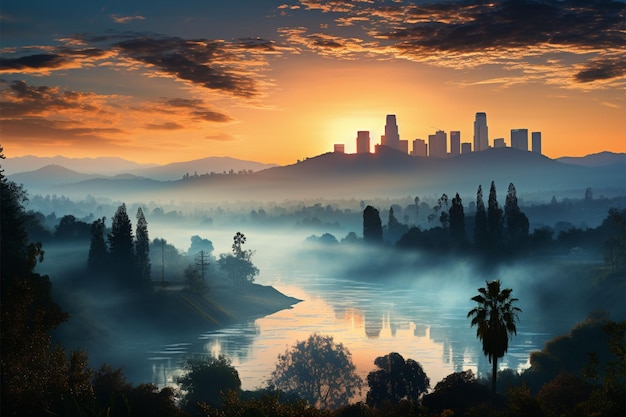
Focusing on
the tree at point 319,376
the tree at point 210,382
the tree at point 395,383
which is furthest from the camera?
the tree at point 319,376

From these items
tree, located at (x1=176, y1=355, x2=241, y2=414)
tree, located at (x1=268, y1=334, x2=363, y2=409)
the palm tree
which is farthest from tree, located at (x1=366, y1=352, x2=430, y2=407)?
the palm tree

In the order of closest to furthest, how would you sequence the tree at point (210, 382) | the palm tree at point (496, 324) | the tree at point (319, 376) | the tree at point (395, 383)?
1. the palm tree at point (496, 324)
2. the tree at point (395, 383)
3. the tree at point (210, 382)
4. the tree at point (319, 376)

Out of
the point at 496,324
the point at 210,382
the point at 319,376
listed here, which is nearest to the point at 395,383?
the point at 210,382

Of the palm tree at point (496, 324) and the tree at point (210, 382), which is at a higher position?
the palm tree at point (496, 324)

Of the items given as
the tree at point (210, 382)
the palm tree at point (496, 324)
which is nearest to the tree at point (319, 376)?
the tree at point (210, 382)

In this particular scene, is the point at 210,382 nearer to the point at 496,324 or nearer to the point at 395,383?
the point at 395,383

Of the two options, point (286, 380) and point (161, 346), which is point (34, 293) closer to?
point (286, 380)

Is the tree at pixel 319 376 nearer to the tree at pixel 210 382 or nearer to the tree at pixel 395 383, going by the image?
the tree at pixel 395 383
